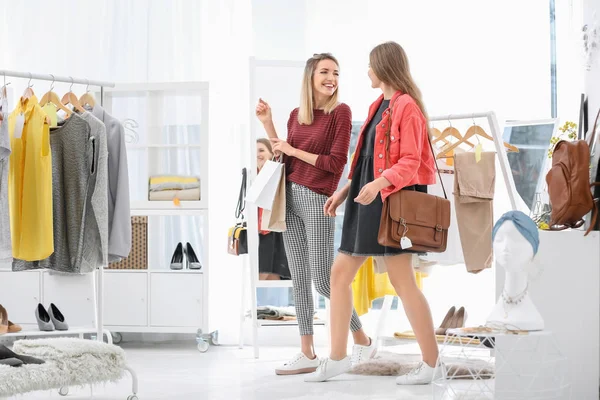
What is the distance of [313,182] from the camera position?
3969 mm

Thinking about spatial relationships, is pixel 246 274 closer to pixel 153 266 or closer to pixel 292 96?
pixel 153 266

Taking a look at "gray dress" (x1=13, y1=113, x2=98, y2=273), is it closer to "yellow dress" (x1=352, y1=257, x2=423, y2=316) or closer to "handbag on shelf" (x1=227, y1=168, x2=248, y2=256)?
"handbag on shelf" (x1=227, y1=168, x2=248, y2=256)

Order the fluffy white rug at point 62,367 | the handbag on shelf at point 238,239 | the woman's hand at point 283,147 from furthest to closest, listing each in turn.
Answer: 1. the handbag on shelf at point 238,239
2. the woman's hand at point 283,147
3. the fluffy white rug at point 62,367

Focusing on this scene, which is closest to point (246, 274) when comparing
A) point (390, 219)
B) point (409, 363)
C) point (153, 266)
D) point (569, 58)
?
point (153, 266)

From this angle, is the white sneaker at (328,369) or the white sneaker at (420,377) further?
the white sneaker at (328,369)

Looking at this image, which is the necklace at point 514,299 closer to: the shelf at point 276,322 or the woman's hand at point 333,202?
the woman's hand at point 333,202

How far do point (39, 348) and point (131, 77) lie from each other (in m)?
2.90

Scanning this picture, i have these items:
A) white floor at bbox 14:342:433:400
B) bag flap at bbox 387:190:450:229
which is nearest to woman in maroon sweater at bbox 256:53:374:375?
white floor at bbox 14:342:433:400

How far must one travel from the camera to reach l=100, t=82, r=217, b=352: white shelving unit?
514 centimetres

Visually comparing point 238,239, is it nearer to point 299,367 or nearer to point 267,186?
point 267,186

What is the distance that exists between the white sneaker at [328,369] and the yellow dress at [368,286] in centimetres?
78

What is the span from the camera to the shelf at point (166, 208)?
16.9 ft

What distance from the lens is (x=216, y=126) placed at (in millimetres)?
5473

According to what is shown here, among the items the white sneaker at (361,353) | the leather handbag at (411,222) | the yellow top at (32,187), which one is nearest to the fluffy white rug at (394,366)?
the white sneaker at (361,353)
